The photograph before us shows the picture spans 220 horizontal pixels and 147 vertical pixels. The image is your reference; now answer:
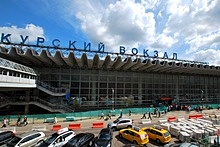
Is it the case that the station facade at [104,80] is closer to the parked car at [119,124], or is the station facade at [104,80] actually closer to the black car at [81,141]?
the parked car at [119,124]

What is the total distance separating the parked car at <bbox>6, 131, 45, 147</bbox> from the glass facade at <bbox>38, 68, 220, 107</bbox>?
22775 mm

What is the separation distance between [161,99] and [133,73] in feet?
38.3

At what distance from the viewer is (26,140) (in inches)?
572

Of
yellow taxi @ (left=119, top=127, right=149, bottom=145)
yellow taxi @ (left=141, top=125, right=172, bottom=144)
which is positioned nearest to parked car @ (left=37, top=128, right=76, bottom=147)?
yellow taxi @ (left=119, top=127, right=149, bottom=145)

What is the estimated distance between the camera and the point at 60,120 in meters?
28.2

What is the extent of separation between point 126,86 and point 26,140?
32729 mm

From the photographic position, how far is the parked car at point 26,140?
14.1 meters

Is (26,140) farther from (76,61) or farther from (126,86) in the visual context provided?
(126,86)

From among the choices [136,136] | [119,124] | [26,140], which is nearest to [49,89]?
[119,124]

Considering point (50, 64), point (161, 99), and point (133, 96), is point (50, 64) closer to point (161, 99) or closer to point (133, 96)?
point (133, 96)

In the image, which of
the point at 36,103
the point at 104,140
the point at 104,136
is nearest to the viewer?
the point at 104,140

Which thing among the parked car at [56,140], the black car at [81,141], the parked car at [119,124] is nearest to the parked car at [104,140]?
the black car at [81,141]

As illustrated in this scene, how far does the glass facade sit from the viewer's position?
129 feet

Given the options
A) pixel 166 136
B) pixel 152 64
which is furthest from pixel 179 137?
pixel 152 64
